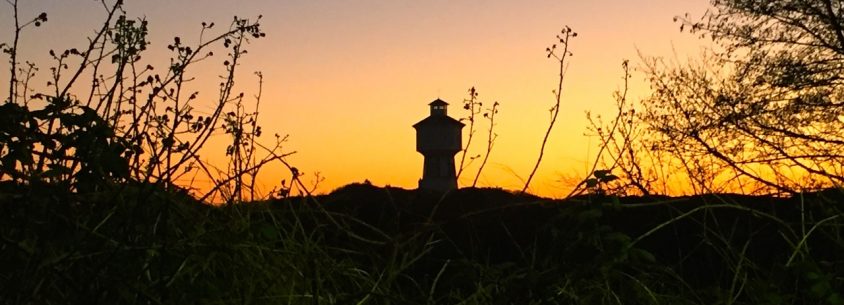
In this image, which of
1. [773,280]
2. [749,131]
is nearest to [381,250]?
[773,280]

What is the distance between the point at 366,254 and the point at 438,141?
107 ft

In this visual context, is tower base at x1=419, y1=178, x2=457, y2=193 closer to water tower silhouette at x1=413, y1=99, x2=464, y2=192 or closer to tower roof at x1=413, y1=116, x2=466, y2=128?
water tower silhouette at x1=413, y1=99, x2=464, y2=192

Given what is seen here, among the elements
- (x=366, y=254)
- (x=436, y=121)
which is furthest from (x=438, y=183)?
(x=366, y=254)

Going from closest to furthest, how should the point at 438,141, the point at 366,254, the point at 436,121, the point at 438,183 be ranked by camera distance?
1. the point at 366,254
2. the point at 438,183
3. the point at 438,141
4. the point at 436,121

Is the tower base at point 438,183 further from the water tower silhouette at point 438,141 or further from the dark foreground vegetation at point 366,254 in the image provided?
the dark foreground vegetation at point 366,254

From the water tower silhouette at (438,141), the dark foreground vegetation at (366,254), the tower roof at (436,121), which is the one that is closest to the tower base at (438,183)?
the water tower silhouette at (438,141)

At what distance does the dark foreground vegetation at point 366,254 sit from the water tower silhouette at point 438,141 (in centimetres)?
3051

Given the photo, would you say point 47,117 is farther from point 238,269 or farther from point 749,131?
point 749,131

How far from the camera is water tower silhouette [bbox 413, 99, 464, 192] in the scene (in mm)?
37406

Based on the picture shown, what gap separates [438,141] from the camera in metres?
37.5

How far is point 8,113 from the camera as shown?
4.80 metres

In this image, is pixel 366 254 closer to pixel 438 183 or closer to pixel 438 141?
pixel 438 183

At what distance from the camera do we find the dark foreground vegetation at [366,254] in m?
3.89

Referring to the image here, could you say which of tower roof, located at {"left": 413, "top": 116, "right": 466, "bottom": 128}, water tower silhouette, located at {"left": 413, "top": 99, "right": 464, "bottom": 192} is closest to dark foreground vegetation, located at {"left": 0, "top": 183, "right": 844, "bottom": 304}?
water tower silhouette, located at {"left": 413, "top": 99, "right": 464, "bottom": 192}
